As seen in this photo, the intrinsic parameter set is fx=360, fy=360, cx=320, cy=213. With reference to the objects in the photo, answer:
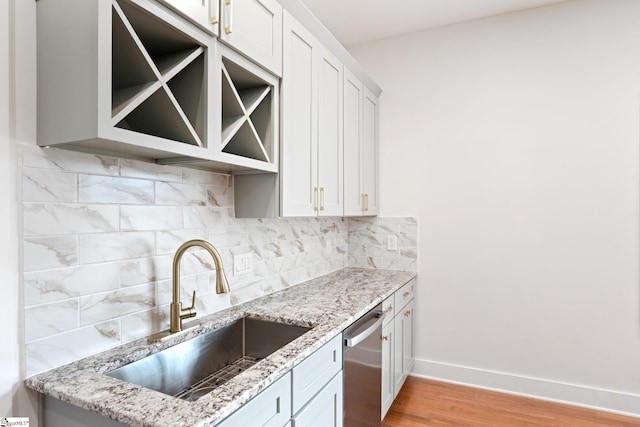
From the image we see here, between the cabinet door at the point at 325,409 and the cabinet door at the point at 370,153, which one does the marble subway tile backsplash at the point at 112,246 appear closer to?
the cabinet door at the point at 325,409

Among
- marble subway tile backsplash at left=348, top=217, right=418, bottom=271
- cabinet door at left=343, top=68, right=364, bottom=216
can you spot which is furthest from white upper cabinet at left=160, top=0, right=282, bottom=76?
marble subway tile backsplash at left=348, top=217, right=418, bottom=271

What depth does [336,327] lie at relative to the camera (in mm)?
1546

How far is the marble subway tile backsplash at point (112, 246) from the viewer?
1083 millimetres

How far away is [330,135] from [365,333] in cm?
119

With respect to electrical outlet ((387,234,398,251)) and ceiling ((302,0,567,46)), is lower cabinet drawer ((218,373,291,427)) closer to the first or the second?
electrical outlet ((387,234,398,251))

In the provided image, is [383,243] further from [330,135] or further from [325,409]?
[325,409]

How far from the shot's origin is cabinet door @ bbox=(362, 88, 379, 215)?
2816 millimetres

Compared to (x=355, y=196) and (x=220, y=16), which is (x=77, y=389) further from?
(x=355, y=196)

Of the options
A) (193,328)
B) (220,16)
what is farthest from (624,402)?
(220,16)

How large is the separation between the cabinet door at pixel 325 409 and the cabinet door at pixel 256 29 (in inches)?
55.3

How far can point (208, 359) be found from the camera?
1529 millimetres

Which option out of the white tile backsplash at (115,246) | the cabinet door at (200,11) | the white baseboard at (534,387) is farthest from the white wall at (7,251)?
the white baseboard at (534,387)

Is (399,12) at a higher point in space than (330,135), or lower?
higher

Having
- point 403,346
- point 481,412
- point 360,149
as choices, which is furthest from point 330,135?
point 481,412
